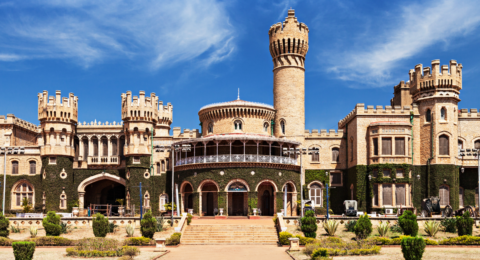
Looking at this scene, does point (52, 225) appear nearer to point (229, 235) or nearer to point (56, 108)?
point (229, 235)

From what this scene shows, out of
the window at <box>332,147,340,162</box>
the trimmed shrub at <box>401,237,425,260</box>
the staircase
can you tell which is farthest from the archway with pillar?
the trimmed shrub at <box>401,237,425,260</box>

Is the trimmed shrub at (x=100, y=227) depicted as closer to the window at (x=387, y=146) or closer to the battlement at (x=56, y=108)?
the battlement at (x=56, y=108)

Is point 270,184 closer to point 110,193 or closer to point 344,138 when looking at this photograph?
point 344,138

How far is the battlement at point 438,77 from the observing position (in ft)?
172

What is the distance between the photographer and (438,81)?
52469 millimetres

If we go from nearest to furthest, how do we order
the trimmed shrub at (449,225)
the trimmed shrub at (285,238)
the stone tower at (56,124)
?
A: 1. the trimmed shrub at (285,238)
2. the trimmed shrub at (449,225)
3. the stone tower at (56,124)

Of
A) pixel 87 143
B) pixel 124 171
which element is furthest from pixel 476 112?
pixel 87 143

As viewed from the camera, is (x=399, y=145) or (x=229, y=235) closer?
(x=229, y=235)

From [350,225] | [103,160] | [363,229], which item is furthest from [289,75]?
[363,229]

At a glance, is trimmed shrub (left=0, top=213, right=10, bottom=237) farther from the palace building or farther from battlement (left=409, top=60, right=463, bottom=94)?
battlement (left=409, top=60, right=463, bottom=94)

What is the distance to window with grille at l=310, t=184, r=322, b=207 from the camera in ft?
187

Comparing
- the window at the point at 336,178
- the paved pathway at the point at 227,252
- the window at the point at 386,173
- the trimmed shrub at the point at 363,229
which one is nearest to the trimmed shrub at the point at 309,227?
the paved pathway at the point at 227,252

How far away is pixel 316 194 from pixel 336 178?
2.81m

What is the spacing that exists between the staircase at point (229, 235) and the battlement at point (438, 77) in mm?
23698
